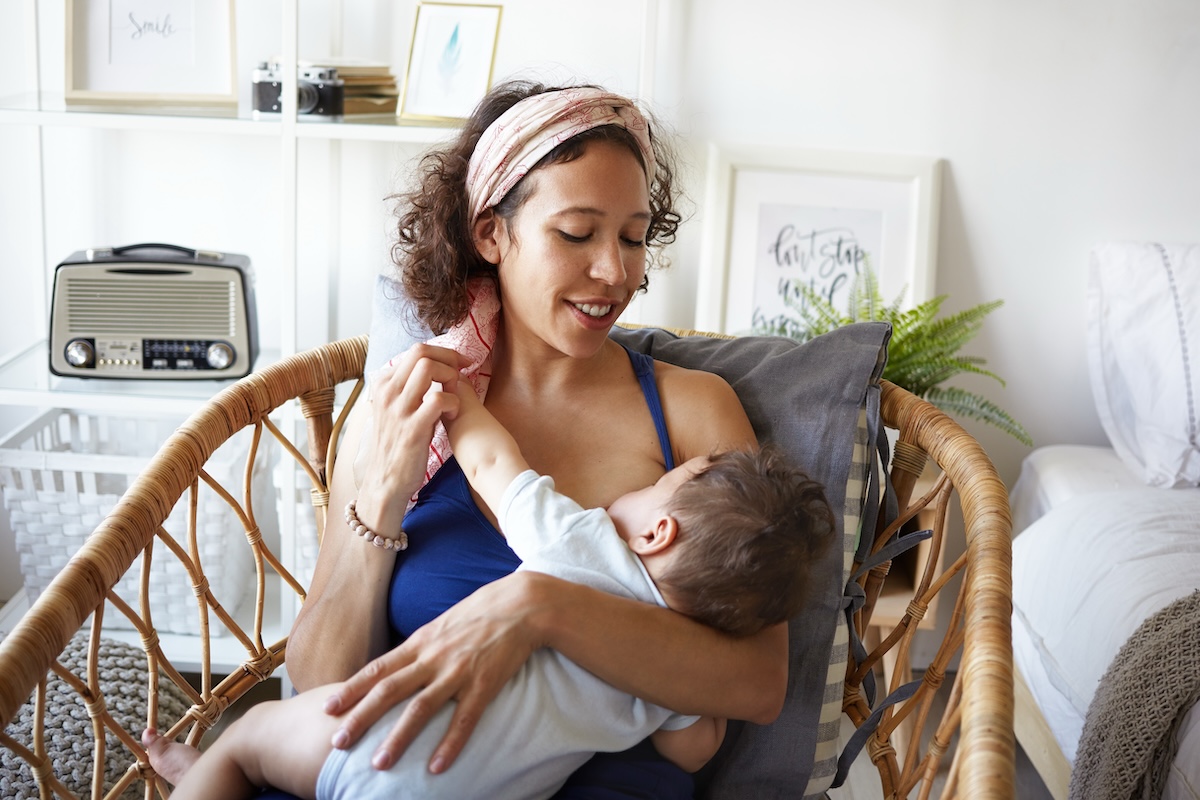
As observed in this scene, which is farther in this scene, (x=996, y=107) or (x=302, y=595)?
(x=996, y=107)

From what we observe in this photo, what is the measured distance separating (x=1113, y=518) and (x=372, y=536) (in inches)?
58.3

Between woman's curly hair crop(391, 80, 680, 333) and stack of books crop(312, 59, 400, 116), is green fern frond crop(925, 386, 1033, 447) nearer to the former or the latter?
woman's curly hair crop(391, 80, 680, 333)

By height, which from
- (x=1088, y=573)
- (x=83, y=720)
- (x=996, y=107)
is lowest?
(x=83, y=720)

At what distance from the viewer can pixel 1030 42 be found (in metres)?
2.44

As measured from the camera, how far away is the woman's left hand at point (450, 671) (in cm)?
108

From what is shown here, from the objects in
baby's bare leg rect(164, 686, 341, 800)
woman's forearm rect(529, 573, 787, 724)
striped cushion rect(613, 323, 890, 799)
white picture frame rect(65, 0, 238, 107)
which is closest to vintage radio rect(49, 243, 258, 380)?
white picture frame rect(65, 0, 238, 107)

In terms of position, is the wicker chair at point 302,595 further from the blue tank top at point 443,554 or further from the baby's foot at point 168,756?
the blue tank top at point 443,554

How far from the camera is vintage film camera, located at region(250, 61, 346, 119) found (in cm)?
227

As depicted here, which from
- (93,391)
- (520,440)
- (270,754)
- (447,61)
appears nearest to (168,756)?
(270,754)

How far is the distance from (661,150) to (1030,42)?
1198 millimetres

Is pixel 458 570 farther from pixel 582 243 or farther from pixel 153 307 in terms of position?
pixel 153 307

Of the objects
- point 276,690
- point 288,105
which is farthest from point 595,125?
point 276,690

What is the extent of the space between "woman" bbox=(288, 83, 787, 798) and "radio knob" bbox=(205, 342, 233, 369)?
33.8 inches

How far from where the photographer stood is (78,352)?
2273mm
